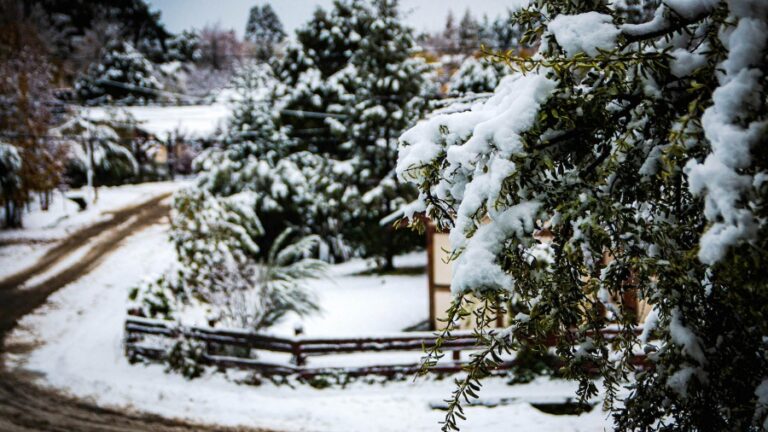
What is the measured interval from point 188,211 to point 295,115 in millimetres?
9253

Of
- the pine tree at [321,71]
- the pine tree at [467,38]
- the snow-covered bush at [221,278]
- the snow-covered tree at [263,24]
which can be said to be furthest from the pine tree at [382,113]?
the snow-covered tree at [263,24]

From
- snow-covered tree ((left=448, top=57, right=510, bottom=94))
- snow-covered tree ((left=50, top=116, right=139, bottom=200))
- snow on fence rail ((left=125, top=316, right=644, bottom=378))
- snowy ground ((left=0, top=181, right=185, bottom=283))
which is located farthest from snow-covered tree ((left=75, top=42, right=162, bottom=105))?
snow on fence rail ((left=125, top=316, right=644, bottom=378))

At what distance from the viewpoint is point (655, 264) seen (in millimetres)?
2436

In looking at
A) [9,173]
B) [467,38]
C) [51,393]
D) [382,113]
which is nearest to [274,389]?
[51,393]

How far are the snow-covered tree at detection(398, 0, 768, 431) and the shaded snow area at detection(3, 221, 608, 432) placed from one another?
5700 mm

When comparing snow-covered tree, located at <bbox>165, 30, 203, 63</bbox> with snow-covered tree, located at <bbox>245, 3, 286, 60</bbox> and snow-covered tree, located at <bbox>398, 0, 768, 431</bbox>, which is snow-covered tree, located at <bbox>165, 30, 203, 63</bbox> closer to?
snow-covered tree, located at <bbox>245, 3, 286, 60</bbox>

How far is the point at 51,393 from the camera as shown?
9.70 metres

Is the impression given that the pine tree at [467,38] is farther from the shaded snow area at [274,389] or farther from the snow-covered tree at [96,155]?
the shaded snow area at [274,389]

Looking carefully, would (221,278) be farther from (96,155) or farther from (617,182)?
(96,155)

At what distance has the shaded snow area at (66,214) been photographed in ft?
76.6

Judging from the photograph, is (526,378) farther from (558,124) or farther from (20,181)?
(20,181)

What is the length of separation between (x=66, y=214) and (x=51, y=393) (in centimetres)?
1989

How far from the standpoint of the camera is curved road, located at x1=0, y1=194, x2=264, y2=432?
8359 millimetres

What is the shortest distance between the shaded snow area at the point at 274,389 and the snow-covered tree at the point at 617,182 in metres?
5.70
